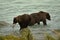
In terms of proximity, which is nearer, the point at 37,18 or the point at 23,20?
the point at 23,20

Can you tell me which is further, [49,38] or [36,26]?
[36,26]

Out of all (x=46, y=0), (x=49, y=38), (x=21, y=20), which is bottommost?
(x=46, y=0)

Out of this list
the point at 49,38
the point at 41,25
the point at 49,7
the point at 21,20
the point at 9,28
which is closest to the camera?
the point at 49,38

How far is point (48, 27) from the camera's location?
1420cm

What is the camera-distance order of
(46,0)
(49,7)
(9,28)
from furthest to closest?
(46,0) → (49,7) → (9,28)

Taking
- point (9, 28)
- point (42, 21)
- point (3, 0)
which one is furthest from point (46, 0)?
point (9, 28)

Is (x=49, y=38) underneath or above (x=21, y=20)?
above

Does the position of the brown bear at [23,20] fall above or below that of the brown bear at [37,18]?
above

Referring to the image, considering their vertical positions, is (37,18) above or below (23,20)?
below

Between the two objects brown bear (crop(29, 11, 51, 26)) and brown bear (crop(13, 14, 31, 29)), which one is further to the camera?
brown bear (crop(29, 11, 51, 26))

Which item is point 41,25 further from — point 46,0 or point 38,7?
point 46,0

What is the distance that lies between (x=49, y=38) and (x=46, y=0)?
19.1 metres

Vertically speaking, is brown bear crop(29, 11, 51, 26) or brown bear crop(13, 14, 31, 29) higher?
brown bear crop(13, 14, 31, 29)

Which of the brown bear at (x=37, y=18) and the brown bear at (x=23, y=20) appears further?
the brown bear at (x=37, y=18)
